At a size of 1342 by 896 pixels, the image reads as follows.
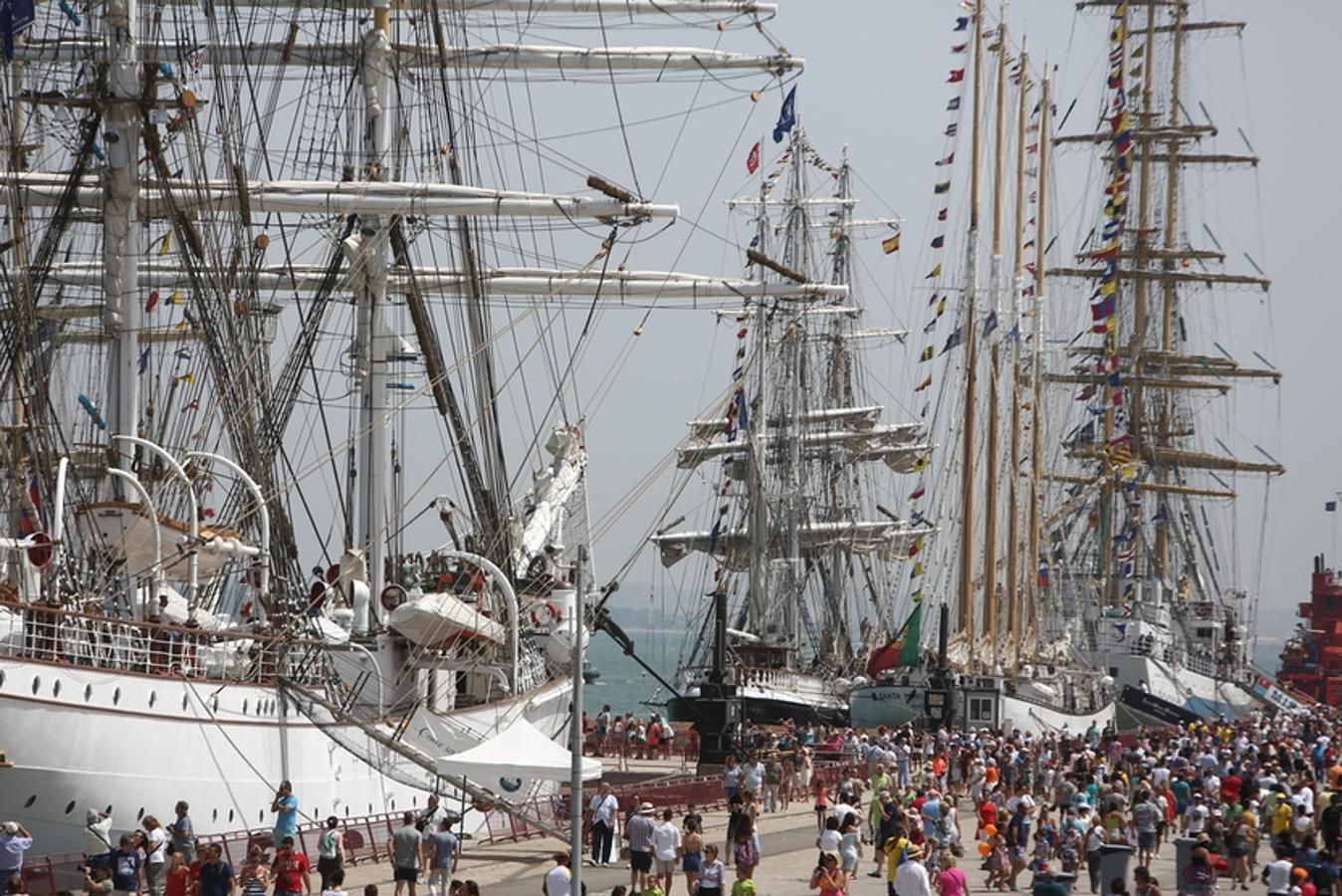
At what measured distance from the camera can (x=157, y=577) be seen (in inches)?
1268

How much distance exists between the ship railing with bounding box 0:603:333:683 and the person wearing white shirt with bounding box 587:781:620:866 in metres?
5.46

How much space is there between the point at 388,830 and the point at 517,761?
329 centimetres

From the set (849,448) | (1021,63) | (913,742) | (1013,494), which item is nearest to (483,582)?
(913,742)

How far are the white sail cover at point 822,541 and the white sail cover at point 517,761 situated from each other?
48454 mm

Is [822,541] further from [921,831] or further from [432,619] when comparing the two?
[921,831]

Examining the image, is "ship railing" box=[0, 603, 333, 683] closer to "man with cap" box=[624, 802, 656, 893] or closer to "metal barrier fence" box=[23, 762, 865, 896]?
"metal barrier fence" box=[23, 762, 865, 896]

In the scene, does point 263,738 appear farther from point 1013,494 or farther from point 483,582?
point 1013,494

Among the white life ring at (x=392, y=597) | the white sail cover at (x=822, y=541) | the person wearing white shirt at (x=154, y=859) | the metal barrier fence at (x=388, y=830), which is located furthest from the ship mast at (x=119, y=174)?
the white sail cover at (x=822, y=541)

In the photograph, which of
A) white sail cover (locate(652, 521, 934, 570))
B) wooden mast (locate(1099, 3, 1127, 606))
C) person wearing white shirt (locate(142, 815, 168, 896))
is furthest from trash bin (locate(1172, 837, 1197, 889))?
wooden mast (locate(1099, 3, 1127, 606))

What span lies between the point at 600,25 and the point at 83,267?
14.9 m

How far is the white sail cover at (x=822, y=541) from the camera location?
259 feet

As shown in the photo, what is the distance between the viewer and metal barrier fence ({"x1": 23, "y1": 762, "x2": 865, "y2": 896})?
24953 millimetres

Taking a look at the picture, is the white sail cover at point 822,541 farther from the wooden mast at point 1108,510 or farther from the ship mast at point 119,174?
the ship mast at point 119,174

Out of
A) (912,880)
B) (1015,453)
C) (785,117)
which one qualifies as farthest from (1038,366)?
(912,880)
